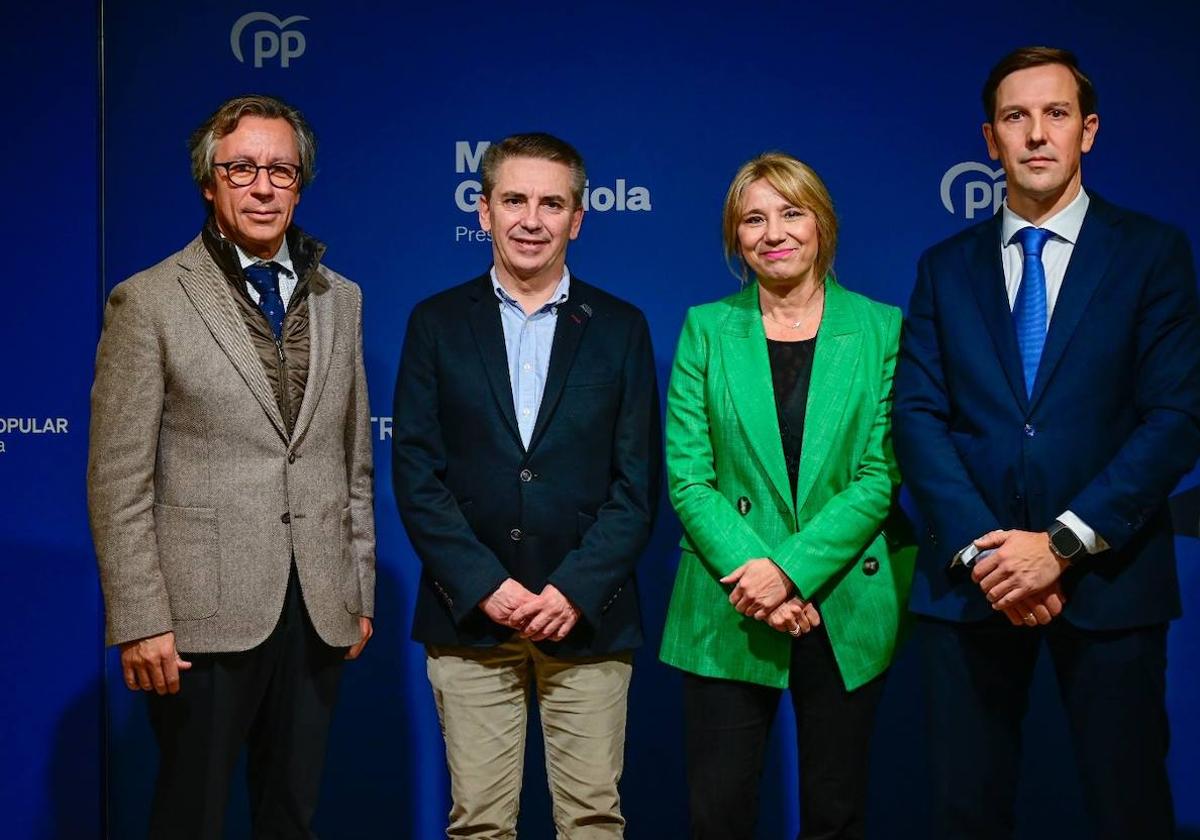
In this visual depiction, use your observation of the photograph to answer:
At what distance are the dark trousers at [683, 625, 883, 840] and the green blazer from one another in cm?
5

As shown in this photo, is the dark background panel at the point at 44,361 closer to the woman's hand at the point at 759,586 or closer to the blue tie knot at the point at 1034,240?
the woman's hand at the point at 759,586

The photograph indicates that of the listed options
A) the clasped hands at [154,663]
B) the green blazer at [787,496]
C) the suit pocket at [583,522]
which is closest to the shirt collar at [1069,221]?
the green blazer at [787,496]

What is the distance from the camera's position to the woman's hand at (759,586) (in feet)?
8.93

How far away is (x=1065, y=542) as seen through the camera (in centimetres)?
253

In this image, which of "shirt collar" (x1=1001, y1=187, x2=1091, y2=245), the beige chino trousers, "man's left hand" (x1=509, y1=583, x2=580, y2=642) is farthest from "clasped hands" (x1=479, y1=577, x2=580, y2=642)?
"shirt collar" (x1=1001, y1=187, x2=1091, y2=245)

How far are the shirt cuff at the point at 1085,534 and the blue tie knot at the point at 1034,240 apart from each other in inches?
21.7

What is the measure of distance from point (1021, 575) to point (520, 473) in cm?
106

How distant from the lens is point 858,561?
112 inches

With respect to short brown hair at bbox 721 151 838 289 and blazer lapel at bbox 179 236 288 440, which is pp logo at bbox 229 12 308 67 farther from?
short brown hair at bbox 721 151 838 289

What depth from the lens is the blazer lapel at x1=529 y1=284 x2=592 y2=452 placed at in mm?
2863

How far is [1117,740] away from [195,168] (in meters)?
2.22

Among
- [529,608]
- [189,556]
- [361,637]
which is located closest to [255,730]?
[361,637]

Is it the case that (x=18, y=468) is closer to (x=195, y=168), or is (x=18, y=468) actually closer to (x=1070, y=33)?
(x=195, y=168)

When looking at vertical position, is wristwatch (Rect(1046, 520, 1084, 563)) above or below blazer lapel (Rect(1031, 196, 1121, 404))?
below
